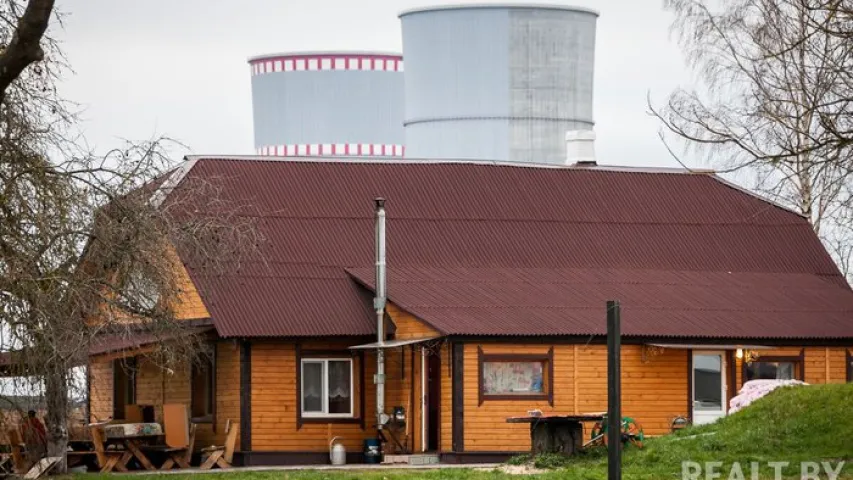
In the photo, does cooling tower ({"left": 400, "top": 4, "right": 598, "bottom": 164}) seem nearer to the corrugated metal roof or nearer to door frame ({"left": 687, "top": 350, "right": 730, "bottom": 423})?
the corrugated metal roof

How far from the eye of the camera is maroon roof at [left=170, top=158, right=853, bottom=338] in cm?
3300

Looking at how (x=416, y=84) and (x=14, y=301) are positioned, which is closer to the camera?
(x=14, y=301)

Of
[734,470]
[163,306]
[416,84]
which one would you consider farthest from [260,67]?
[734,470]

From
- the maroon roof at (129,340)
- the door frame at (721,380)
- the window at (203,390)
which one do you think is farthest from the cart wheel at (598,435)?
the window at (203,390)

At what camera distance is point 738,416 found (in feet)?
87.0

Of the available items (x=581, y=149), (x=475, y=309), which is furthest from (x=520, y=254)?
(x=581, y=149)

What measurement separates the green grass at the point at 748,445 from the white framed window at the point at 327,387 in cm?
570

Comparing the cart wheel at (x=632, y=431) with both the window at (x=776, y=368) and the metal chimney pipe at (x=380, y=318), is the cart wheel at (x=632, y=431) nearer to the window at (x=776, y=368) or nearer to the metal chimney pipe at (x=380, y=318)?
the window at (x=776, y=368)

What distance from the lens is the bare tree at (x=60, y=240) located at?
2017 centimetres

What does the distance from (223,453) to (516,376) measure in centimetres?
519

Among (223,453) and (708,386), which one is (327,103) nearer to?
(708,386)

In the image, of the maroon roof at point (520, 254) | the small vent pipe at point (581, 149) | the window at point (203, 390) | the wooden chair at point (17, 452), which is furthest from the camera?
the small vent pipe at point (581, 149)

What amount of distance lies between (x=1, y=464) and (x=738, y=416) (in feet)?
37.6

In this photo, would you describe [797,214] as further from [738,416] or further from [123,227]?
[123,227]
